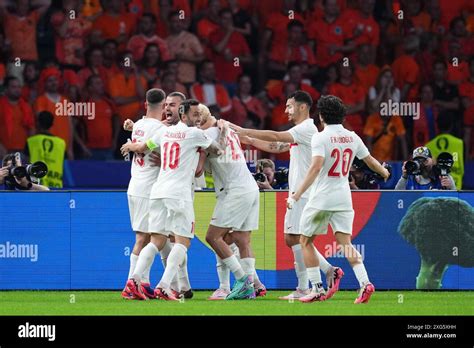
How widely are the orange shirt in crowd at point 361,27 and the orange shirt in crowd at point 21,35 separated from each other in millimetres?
4845

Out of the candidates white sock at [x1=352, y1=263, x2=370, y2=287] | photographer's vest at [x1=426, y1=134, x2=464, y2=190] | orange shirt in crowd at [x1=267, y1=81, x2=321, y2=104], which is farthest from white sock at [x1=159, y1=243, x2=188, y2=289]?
orange shirt in crowd at [x1=267, y1=81, x2=321, y2=104]

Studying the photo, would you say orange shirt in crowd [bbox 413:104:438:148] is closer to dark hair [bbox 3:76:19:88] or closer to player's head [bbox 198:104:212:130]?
dark hair [bbox 3:76:19:88]

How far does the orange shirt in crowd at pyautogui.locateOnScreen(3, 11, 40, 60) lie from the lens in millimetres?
20281

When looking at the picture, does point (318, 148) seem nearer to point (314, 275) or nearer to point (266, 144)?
point (314, 275)

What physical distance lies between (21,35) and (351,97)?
16.8 feet

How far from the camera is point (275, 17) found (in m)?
20.8

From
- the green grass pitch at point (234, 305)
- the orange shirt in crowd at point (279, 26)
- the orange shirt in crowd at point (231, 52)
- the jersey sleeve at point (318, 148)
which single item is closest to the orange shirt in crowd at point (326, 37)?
the orange shirt in crowd at point (279, 26)

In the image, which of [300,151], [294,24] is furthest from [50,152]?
[300,151]

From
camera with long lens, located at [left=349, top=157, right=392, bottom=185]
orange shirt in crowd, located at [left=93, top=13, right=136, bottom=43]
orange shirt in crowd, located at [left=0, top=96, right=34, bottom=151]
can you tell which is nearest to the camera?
camera with long lens, located at [left=349, top=157, right=392, bottom=185]

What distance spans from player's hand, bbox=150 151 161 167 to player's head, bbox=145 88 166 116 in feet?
1.50

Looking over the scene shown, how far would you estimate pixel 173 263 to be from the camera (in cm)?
1289

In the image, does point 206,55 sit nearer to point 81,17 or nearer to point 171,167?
point 81,17

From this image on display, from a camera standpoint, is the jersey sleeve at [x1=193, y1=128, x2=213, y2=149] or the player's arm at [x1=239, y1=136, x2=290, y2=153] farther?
the player's arm at [x1=239, y1=136, x2=290, y2=153]

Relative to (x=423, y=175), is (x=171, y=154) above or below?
above
